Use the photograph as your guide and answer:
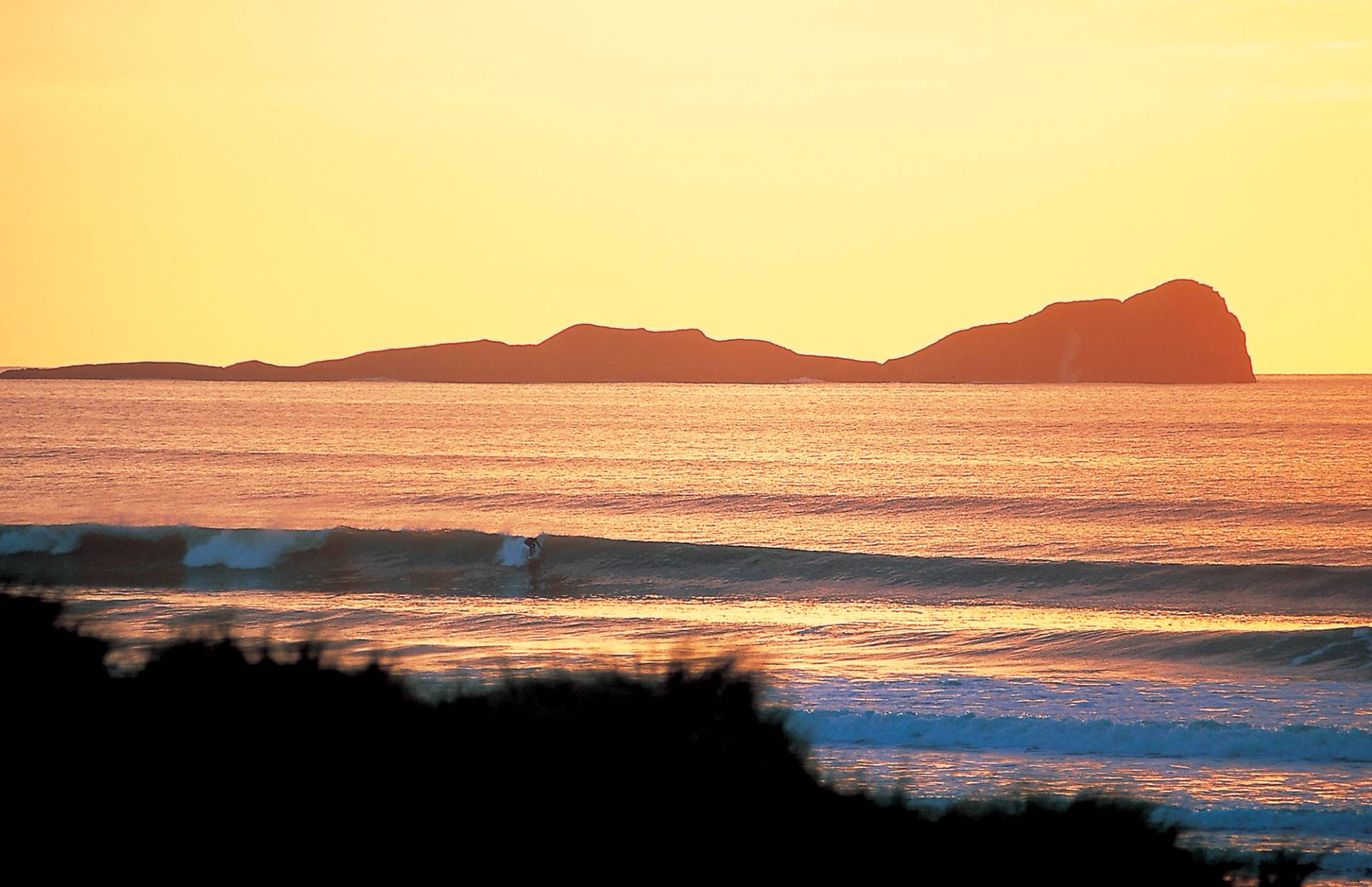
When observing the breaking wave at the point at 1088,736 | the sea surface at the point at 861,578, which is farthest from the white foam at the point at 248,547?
the breaking wave at the point at 1088,736

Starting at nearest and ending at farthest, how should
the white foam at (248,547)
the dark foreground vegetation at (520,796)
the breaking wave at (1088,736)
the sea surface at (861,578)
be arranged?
1. the dark foreground vegetation at (520,796)
2. the sea surface at (861,578)
3. the breaking wave at (1088,736)
4. the white foam at (248,547)

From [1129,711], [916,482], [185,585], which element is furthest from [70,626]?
[916,482]

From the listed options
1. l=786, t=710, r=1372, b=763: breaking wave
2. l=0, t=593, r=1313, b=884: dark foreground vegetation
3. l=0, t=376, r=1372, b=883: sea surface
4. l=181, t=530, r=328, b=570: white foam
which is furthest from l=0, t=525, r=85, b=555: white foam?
l=0, t=593, r=1313, b=884: dark foreground vegetation

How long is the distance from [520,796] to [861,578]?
19.8 m

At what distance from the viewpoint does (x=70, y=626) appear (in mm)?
6109

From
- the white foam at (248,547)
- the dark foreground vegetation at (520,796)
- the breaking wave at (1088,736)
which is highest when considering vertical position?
the dark foreground vegetation at (520,796)

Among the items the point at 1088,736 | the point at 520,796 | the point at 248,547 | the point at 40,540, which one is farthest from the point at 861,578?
the point at 520,796

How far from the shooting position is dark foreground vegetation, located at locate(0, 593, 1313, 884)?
167 inches

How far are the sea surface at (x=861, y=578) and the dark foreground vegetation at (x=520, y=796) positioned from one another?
63 cm

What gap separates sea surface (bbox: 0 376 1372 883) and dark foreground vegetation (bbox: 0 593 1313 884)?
0.63 m

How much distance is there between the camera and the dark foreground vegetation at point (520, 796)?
13.9 feet

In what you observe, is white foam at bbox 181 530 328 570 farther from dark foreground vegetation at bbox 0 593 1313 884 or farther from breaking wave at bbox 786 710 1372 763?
dark foreground vegetation at bbox 0 593 1313 884

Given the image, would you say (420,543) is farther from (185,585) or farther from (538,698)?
(538,698)

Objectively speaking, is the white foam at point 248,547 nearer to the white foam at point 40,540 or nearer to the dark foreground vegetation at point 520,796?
the white foam at point 40,540
